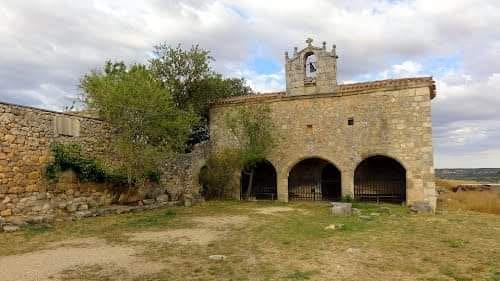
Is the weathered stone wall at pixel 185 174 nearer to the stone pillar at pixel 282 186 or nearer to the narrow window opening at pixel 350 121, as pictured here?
the stone pillar at pixel 282 186

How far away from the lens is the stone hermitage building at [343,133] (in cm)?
1535

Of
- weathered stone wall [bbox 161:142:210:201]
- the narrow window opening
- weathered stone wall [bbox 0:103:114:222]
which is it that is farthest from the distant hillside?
weathered stone wall [bbox 0:103:114:222]

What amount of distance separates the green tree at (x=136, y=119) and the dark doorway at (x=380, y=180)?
9.33m

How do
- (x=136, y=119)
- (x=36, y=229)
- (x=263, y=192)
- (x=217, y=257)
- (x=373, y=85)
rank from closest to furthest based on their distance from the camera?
1. (x=217, y=257)
2. (x=36, y=229)
3. (x=136, y=119)
4. (x=373, y=85)
5. (x=263, y=192)

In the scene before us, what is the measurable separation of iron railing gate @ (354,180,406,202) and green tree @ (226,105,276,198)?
4.83 metres

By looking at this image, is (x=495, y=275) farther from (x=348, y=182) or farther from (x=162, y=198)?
(x=162, y=198)

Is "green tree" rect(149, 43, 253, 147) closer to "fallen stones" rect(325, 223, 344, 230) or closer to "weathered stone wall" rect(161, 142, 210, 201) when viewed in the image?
"weathered stone wall" rect(161, 142, 210, 201)

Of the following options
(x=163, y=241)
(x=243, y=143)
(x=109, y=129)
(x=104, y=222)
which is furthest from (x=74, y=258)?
(x=243, y=143)

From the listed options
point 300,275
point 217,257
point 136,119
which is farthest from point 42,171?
point 300,275

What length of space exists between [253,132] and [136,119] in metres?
5.82

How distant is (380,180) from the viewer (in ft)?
60.9

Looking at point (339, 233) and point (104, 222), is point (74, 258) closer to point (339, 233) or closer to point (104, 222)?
point (104, 222)

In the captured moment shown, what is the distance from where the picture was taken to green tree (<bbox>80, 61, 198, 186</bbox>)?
1293 centimetres

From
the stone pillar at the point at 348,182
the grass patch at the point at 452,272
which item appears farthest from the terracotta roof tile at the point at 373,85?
the grass patch at the point at 452,272
